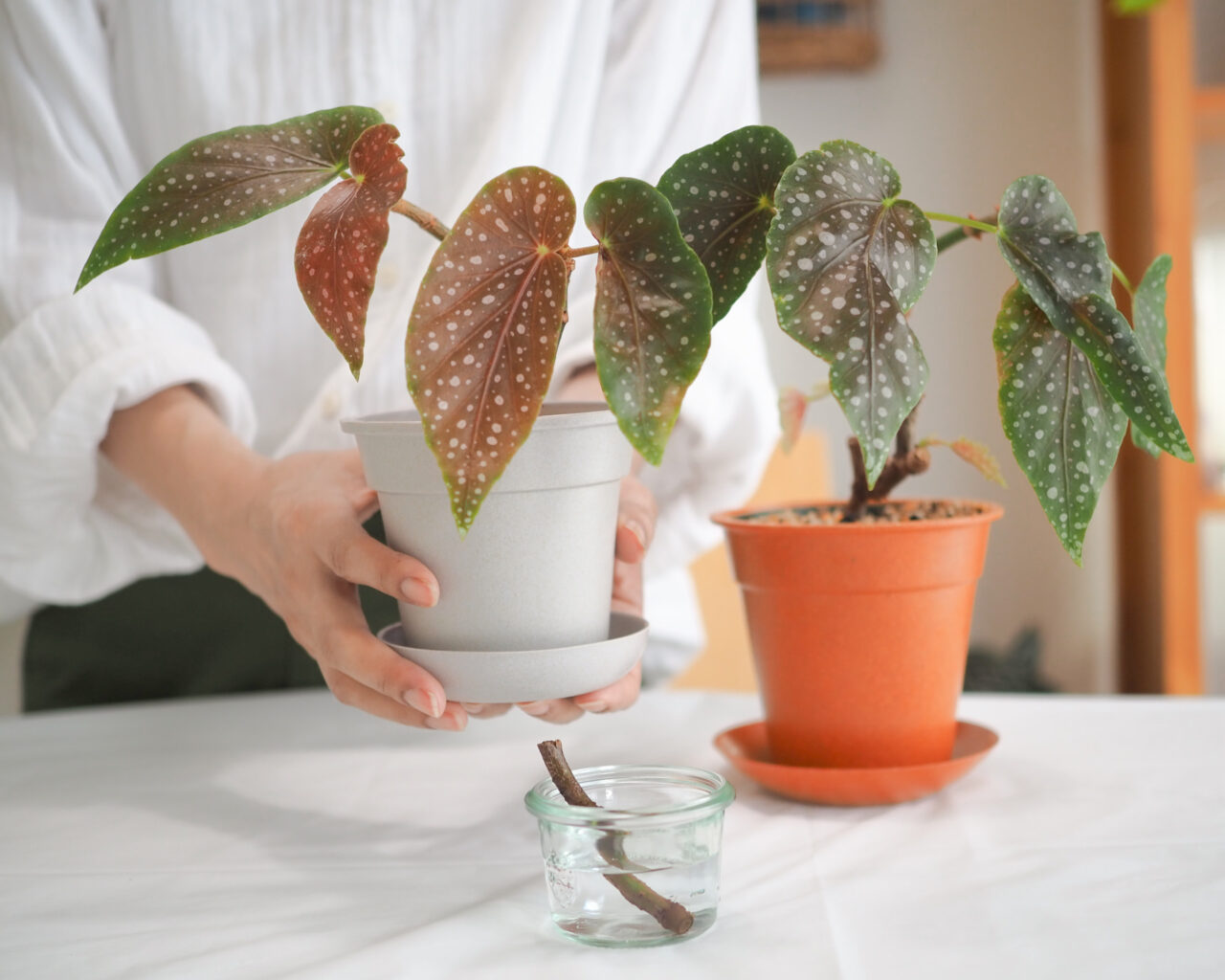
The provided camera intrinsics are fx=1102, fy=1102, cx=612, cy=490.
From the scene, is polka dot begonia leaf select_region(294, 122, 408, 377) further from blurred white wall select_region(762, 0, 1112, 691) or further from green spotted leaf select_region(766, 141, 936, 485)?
blurred white wall select_region(762, 0, 1112, 691)

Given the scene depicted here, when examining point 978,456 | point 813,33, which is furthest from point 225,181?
point 813,33

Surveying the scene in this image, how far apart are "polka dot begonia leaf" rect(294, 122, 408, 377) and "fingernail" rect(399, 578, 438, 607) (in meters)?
0.10

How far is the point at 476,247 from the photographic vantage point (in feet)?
1.26

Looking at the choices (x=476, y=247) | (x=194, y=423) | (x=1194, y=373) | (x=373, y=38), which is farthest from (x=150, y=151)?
(x=1194, y=373)

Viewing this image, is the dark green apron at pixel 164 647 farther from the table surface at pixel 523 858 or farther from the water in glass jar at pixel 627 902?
the water in glass jar at pixel 627 902

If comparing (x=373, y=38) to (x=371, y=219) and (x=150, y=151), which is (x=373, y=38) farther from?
(x=371, y=219)

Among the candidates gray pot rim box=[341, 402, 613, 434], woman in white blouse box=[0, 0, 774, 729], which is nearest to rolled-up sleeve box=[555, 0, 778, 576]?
woman in white blouse box=[0, 0, 774, 729]

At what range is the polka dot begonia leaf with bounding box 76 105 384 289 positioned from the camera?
42 centimetres

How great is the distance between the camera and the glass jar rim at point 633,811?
427mm

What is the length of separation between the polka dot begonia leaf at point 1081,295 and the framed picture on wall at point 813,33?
1771mm

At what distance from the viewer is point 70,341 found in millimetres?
749

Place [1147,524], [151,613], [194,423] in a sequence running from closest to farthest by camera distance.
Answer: [194,423] → [151,613] → [1147,524]

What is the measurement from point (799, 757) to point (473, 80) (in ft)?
1.99

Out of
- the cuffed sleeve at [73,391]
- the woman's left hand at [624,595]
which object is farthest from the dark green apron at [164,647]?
the woman's left hand at [624,595]
